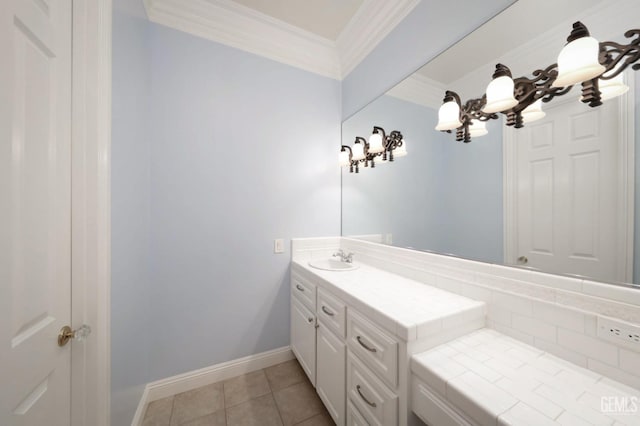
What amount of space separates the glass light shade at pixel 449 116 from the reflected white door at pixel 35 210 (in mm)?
1619

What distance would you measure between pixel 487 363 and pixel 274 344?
1.59m

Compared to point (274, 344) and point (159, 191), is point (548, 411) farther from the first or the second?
point (159, 191)

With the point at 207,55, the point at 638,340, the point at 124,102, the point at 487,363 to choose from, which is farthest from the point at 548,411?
the point at 207,55

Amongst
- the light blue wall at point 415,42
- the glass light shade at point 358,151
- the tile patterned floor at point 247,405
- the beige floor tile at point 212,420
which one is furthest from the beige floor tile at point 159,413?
the light blue wall at point 415,42

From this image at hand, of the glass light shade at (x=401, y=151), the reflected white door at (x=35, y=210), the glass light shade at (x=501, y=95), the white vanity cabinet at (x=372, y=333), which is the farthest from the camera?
the glass light shade at (x=401, y=151)

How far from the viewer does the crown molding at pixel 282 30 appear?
1.53m

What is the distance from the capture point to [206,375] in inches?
63.6

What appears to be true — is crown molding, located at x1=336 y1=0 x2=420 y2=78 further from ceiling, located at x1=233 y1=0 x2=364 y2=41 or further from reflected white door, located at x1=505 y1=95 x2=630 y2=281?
reflected white door, located at x1=505 y1=95 x2=630 y2=281

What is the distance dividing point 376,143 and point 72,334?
1.90m

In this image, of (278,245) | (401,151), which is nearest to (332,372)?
(278,245)

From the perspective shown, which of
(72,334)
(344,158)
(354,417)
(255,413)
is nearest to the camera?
(72,334)

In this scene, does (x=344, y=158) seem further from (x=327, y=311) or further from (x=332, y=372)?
(x=332, y=372)

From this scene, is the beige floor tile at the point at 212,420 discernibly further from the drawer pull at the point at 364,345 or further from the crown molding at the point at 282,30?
the crown molding at the point at 282,30

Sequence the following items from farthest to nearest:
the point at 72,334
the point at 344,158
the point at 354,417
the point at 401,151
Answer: the point at 344,158 < the point at 401,151 < the point at 354,417 < the point at 72,334
